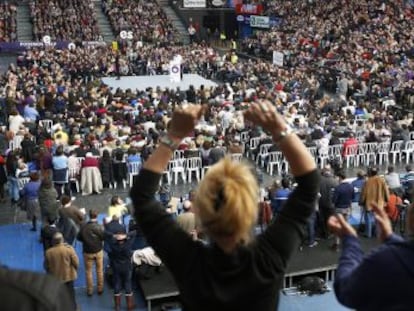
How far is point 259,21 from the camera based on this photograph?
3522 centimetres

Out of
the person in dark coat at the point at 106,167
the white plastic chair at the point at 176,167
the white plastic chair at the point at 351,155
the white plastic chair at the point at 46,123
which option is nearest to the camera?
the person in dark coat at the point at 106,167

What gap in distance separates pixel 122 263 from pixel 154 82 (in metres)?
17.7

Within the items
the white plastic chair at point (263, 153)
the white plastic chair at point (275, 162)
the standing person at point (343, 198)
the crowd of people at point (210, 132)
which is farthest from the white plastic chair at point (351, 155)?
the standing person at point (343, 198)

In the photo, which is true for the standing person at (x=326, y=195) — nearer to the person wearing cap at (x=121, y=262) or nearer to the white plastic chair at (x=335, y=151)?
the person wearing cap at (x=121, y=262)

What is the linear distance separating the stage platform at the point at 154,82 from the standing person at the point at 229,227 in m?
21.4

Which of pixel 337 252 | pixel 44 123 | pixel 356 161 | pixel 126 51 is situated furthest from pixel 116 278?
pixel 126 51

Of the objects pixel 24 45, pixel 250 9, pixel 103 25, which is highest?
pixel 250 9

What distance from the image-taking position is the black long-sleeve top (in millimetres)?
1969

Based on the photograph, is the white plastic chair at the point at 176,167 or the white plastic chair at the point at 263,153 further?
the white plastic chair at the point at 263,153

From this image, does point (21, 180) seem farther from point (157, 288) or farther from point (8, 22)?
point (8, 22)

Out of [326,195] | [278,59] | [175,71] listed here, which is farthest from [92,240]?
[278,59]

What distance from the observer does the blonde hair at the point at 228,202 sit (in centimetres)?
188

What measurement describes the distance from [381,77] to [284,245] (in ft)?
69.4

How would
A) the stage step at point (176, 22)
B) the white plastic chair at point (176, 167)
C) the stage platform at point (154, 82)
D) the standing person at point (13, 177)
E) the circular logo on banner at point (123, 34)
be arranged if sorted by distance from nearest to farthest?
Result: the standing person at point (13, 177), the white plastic chair at point (176, 167), the stage platform at point (154, 82), the circular logo on banner at point (123, 34), the stage step at point (176, 22)
